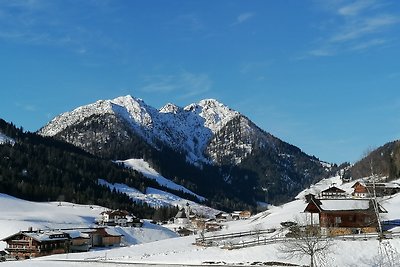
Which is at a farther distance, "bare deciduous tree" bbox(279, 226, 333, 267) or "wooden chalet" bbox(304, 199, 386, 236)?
"wooden chalet" bbox(304, 199, 386, 236)

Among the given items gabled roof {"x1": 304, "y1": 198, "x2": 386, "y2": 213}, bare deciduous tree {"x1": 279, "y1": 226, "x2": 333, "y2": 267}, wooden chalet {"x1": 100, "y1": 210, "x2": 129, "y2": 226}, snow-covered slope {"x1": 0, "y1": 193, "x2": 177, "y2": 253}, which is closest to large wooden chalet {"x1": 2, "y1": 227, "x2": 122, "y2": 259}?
snow-covered slope {"x1": 0, "y1": 193, "x2": 177, "y2": 253}

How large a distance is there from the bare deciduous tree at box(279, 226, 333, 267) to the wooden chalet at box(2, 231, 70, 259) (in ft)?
227

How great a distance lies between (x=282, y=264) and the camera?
5500cm

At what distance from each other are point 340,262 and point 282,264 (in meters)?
6.41

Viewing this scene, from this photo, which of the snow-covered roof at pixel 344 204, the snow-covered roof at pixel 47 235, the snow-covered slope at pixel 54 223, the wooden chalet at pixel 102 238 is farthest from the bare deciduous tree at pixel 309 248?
the snow-covered slope at pixel 54 223

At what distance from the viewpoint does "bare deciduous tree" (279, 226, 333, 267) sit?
55844 mm

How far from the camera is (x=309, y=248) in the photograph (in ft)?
180

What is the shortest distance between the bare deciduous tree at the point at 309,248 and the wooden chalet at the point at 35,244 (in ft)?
227

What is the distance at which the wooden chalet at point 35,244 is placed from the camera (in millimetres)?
113125

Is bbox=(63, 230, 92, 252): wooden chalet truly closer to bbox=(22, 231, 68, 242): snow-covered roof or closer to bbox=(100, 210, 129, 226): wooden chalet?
bbox=(22, 231, 68, 242): snow-covered roof

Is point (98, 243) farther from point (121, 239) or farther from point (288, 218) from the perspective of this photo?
point (288, 218)

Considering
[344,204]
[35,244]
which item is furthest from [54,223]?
[344,204]

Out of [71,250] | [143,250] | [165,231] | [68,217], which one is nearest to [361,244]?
[143,250]

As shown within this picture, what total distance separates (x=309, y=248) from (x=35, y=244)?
76.9 meters
